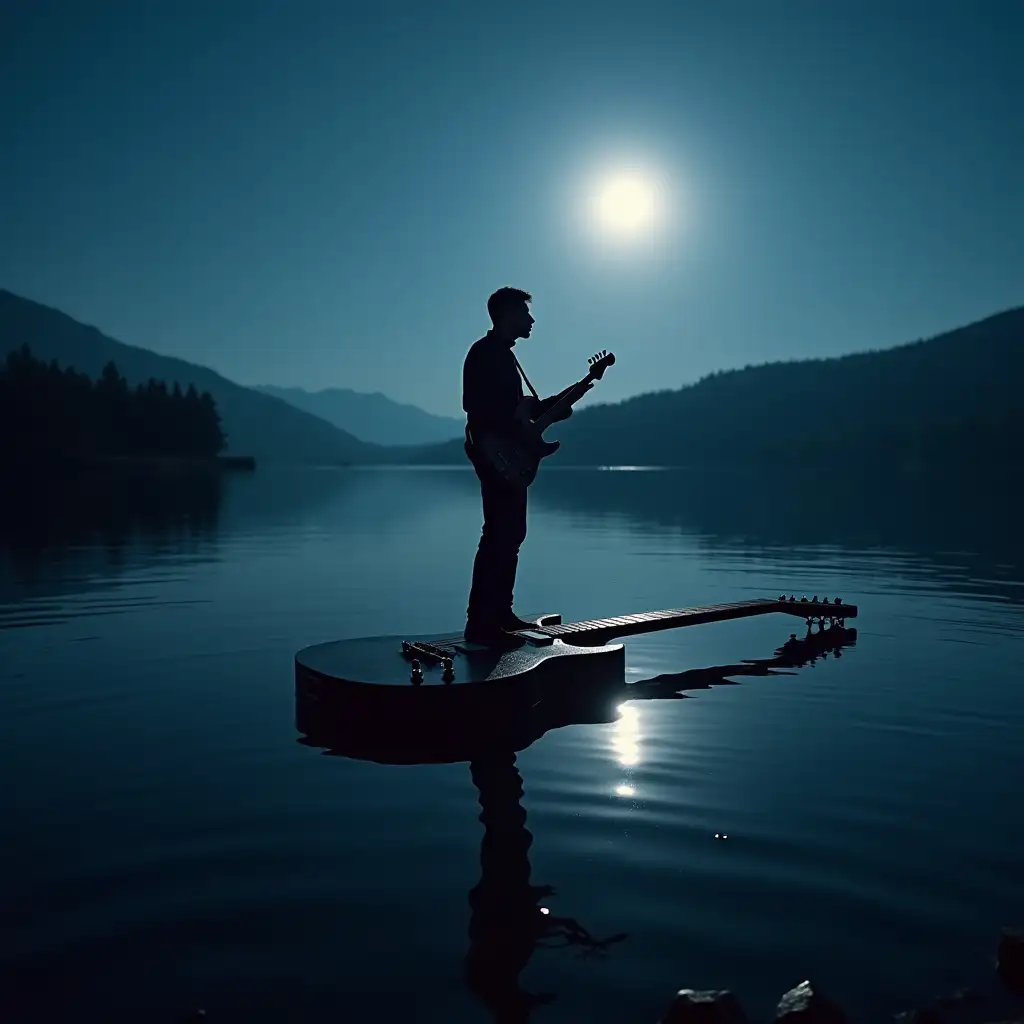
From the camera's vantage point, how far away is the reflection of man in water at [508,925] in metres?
5.30

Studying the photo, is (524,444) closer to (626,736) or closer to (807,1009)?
(626,736)

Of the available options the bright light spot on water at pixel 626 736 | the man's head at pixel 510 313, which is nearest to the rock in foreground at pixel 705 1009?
the bright light spot on water at pixel 626 736

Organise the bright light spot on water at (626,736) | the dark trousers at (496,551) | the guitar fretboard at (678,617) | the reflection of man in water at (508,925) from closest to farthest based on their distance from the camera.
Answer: the reflection of man in water at (508,925)
the bright light spot on water at (626,736)
the dark trousers at (496,551)
the guitar fretboard at (678,617)

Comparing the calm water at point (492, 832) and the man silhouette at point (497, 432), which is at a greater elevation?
the man silhouette at point (497, 432)

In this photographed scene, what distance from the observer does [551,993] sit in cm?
530

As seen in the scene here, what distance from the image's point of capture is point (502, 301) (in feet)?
41.9

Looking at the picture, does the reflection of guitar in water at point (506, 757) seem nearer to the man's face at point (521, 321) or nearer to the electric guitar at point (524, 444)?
the electric guitar at point (524, 444)

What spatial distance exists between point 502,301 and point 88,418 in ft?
454

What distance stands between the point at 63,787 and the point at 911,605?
1950 cm

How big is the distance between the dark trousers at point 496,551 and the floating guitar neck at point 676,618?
2.55ft

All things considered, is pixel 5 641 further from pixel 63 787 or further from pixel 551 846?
pixel 551 846

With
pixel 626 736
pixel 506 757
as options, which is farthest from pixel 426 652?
pixel 626 736

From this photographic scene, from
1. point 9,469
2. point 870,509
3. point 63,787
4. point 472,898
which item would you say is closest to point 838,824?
point 472,898

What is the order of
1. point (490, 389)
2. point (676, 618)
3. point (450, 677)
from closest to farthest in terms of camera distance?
point (450, 677), point (490, 389), point (676, 618)
